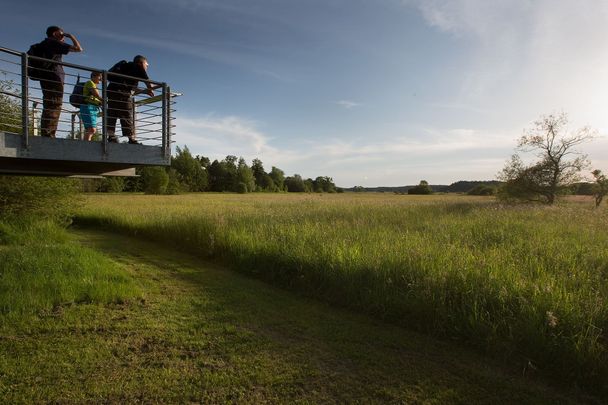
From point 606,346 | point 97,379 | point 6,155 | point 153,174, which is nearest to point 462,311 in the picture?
point 606,346

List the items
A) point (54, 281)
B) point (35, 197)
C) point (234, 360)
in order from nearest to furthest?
point (234, 360) < point (54, 281) < point (35, 197)

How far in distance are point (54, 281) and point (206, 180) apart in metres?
90.2

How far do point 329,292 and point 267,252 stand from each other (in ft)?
8.43

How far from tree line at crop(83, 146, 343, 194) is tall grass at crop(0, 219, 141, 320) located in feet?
155

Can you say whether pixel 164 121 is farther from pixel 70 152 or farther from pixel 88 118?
pixel 70 152

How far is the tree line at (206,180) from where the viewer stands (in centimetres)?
6062

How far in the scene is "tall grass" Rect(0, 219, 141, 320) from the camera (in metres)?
5.89

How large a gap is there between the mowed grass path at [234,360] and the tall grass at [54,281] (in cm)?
31

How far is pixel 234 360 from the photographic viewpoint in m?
4.50

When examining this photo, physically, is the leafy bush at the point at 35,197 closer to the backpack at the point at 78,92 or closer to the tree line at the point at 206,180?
the backpack at the point at 78,92

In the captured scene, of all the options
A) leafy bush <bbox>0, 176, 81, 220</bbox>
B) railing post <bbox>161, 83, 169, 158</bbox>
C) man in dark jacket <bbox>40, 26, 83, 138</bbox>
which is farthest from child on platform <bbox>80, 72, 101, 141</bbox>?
leafy bush <bbox>0, 176, 81, 220</bbox>

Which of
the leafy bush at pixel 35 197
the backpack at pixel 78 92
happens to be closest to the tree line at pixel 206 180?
the leafy bush at pixel 35 197

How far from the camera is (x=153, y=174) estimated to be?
2360 inches

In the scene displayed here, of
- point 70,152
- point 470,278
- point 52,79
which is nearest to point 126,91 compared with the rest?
point 52,79
